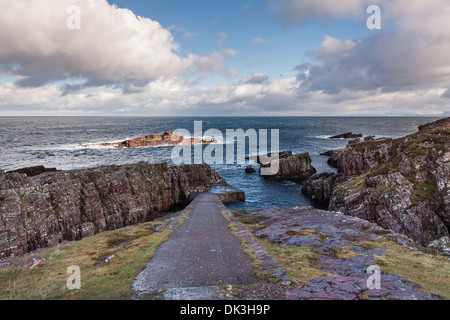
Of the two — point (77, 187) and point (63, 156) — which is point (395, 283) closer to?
point (77, 187)

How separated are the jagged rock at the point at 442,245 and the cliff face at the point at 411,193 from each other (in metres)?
1.01

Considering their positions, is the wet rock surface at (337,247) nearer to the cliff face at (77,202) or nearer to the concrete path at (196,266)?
the concrete path at (196,266)

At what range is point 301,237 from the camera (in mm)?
18953

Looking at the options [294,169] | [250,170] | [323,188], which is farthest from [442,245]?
[250,170]

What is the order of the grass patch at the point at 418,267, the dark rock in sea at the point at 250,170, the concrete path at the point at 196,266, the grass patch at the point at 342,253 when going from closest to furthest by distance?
the concrete path at the point at 196,266
the grass patch at the point at 418,267
the grass patch at the point at 342,253
the dark rock in sea at the point at 250,170

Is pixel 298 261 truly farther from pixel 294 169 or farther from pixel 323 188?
pixel 294 169

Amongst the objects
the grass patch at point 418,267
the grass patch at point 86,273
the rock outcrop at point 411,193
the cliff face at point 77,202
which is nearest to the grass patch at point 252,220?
the grass patch at point 86,273

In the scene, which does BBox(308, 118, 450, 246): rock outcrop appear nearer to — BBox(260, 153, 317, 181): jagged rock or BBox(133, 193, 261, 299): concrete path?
BBox(133, 193, 261, 299): concrete path

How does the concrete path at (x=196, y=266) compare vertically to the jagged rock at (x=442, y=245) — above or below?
above

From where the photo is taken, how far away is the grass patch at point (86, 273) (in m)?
9.82

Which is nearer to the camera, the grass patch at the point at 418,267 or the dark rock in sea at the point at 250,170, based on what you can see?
the grass patch at the point at 418,267

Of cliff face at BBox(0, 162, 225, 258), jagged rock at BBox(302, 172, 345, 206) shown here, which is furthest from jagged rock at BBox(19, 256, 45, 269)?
jagged rock at BBox(302, 172, 345, 206)

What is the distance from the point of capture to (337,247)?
→ 1642cm
